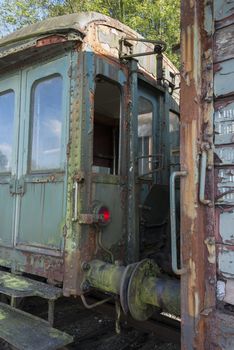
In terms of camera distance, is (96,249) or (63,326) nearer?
(96,249)

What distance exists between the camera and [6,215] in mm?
3777

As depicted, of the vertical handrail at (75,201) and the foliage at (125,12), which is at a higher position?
the foliage at (125,12)

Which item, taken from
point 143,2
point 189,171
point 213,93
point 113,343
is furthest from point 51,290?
point 143,2

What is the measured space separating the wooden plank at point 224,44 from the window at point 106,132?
2.20 meters

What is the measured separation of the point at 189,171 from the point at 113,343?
8.23ft

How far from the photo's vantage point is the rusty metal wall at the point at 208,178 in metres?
1.82

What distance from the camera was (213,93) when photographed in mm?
1917

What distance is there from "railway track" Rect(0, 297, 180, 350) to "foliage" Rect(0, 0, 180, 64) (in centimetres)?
800

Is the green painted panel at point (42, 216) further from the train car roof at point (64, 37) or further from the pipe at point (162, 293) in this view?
the train car roof at point (64, 37)

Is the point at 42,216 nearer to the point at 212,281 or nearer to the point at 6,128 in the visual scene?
the point at 6,128

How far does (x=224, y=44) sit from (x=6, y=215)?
2.82 metres

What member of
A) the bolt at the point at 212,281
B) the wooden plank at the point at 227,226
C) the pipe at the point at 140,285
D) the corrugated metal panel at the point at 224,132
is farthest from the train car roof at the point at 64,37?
the bolt at the point at 212,281

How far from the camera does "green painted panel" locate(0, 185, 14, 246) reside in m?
3.71

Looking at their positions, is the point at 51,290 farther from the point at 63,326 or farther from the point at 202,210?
the point at 202,210
